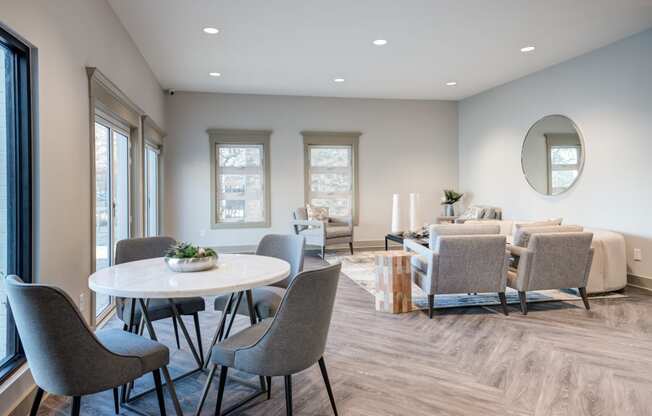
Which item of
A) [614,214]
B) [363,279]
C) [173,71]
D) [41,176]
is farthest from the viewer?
[173,71]

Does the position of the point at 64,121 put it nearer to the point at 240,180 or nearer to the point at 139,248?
the point at 139,248

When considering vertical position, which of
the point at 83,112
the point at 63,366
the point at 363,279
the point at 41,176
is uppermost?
the point at 83,112

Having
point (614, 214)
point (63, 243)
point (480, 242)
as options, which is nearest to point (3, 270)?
point (63, 243)

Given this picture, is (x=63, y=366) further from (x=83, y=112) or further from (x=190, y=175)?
(x=190, y=175)

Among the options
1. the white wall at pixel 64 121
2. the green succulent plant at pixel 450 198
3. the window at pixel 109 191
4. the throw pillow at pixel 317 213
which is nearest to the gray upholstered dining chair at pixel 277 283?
the white wall at pixel 64 121

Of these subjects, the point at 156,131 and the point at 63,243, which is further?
the point at 156,131

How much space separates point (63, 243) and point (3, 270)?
18.7 inches

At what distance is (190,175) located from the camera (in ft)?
23.6

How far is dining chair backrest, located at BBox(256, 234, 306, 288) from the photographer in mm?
2848

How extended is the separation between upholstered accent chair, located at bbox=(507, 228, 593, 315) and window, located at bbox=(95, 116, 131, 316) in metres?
3.69

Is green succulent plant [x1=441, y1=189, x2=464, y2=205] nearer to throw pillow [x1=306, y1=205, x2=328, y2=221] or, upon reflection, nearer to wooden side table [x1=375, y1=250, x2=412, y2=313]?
throw pillow [x1=306, y1=205, x2=328, y2=221]

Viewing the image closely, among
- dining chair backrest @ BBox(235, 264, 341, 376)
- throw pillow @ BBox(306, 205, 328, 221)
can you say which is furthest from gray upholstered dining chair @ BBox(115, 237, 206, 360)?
throw pillow @ BBox(306, 205, 328, 221)

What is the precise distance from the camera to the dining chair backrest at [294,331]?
1667mm

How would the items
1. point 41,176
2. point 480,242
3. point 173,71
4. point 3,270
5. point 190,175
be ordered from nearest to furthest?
point 3,270 → point 41,176 → point 480,242 → point 173,71 → point 190,175
